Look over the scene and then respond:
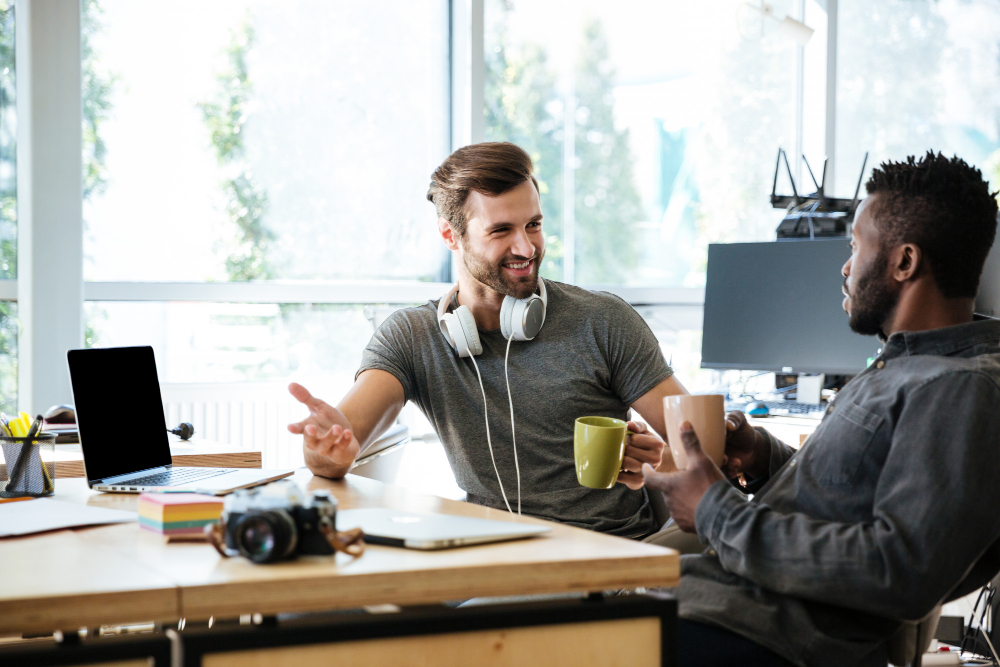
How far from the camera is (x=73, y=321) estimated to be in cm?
343

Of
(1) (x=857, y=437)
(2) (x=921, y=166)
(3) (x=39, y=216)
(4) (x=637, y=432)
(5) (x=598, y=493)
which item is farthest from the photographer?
(3) (x=39, y=216)

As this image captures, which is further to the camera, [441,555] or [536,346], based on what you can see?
[536,346]

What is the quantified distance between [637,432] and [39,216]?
272cm

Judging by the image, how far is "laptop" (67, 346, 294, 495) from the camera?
137 cm

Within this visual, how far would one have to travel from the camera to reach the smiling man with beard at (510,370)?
179 cm

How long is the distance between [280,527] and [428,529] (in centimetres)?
19

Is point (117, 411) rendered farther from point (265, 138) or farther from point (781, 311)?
point (265, 138)

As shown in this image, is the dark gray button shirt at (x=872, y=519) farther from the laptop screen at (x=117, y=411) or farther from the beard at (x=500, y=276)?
the laptop screen at (x=117, y=411)

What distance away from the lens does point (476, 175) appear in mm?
1954

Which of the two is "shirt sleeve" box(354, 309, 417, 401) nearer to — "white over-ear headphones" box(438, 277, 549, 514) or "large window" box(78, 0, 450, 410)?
"white over-ear headphones" box(438, 277, 549, 514)

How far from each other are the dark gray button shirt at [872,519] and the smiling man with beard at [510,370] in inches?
21.6

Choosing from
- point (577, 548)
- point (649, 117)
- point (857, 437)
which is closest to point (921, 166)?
point (857, 437)

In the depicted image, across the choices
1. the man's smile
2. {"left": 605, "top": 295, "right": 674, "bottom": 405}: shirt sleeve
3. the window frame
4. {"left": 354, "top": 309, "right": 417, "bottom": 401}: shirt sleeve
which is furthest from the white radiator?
{"left": 605, "top": 295, "right": 674, "bottom": 405}: shirt sleeve

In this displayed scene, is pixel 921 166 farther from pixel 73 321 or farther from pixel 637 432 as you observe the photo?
pixel 73 321
